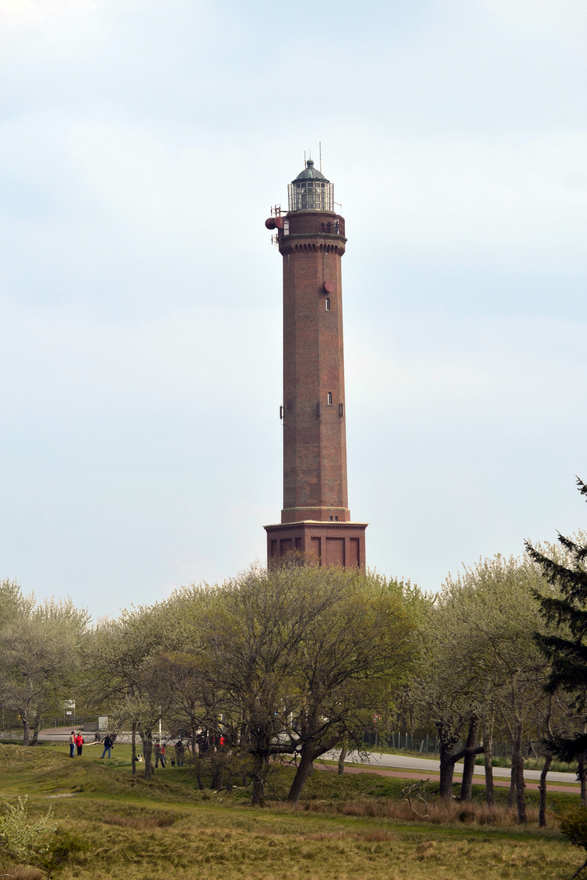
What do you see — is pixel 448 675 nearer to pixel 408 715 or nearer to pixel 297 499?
pixel 408 715

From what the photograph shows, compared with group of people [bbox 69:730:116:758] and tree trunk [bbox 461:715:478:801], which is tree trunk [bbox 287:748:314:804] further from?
group of people [bbox 69:730:116:758]

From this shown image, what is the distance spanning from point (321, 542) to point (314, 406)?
11267mm

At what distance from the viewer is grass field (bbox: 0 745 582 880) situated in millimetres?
31391

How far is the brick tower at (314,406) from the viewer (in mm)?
96250

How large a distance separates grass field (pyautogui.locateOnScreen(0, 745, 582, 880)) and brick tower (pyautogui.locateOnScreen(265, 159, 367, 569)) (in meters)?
45.4

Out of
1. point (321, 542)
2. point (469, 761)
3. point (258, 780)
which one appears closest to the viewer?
point (258, 780)

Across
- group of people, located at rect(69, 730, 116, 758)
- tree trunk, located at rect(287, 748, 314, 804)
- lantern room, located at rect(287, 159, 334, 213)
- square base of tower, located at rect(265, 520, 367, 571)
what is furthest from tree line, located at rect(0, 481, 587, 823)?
lantern room, located at rect(287, 159, 334, 213)

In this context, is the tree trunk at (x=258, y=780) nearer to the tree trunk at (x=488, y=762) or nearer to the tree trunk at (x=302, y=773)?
the tree trunk at (x=302, y=773)

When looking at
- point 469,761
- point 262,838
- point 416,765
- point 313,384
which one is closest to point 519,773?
point 262,838

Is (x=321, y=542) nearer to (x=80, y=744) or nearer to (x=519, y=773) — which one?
(x=80, y=744)

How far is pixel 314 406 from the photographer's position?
97500 millimetres

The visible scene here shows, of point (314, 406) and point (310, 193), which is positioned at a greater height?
point (310, 193)

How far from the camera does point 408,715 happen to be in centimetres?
5822

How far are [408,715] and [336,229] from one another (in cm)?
5349
